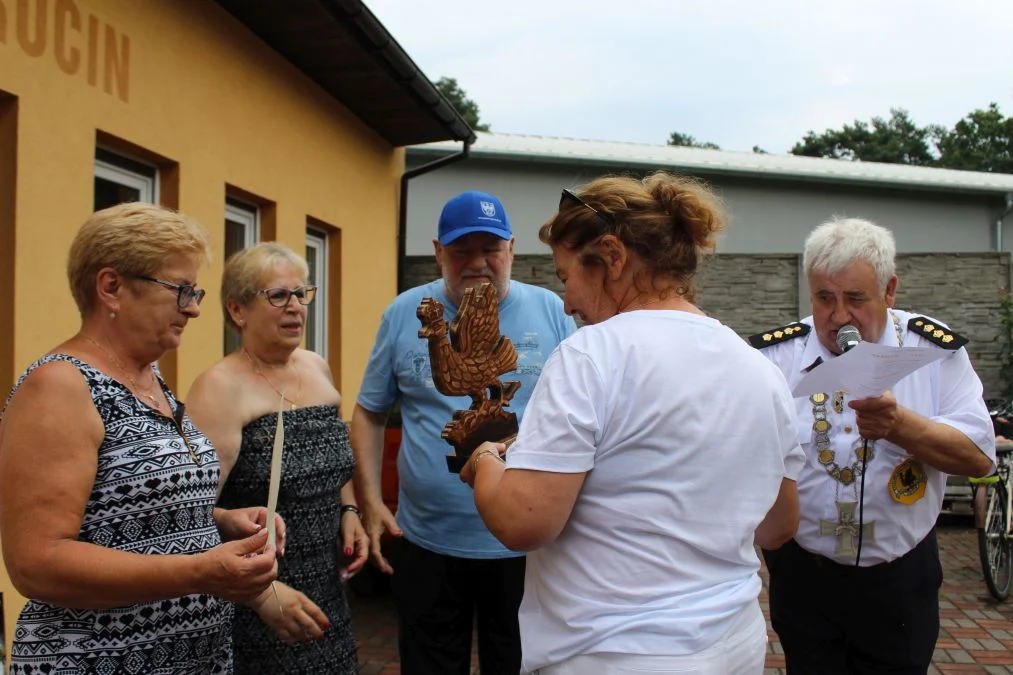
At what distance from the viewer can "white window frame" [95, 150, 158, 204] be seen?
4.64 metres

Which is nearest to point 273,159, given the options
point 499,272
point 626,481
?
point 499,272

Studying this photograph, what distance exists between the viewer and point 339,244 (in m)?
7.86

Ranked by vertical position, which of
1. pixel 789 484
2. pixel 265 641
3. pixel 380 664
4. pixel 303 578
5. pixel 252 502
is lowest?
pixel 380 664

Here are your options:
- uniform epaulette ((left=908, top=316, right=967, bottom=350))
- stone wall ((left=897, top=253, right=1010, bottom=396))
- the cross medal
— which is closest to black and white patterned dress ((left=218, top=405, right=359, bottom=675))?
the cross medal

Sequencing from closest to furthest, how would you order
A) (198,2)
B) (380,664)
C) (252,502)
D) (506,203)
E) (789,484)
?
(789,484), (252,502), (380,664), (198,2), (506,203)

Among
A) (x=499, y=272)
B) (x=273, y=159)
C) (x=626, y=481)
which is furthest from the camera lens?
(x=273, y=159)

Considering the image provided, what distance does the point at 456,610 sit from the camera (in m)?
2.84

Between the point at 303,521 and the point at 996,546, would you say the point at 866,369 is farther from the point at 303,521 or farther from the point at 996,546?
the point at 996,546

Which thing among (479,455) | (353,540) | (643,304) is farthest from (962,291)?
(479,455)

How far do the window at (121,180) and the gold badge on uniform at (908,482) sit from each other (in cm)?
389

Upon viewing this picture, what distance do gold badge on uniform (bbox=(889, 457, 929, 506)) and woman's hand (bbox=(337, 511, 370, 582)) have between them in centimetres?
157

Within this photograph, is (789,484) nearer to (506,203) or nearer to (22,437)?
(22,437)

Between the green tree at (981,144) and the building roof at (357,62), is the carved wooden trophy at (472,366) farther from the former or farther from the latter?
the green tree at (981,144)

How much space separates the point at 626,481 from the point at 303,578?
1319mm
